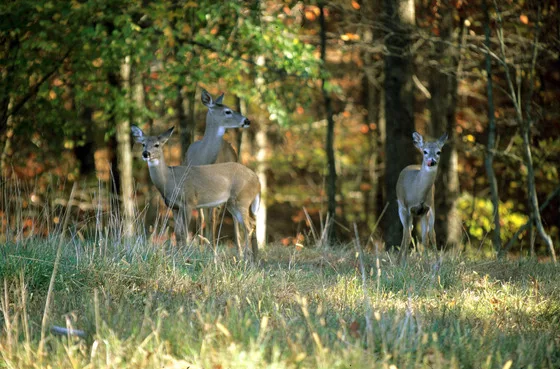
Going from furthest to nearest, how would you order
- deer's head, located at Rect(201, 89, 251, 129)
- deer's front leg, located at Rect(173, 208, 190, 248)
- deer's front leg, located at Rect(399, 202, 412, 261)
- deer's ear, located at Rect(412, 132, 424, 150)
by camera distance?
deer's head, located at Rect(201, 89, 251, 129)
deer's ear, located at Rect(412, 132, 424, 150)
deer's front leg, located at Rect(173, 208, 190, 248)
deer's front leg, located at Rect(399, 202, 412, 261)

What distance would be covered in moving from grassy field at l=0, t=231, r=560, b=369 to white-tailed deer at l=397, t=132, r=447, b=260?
4.54 ft

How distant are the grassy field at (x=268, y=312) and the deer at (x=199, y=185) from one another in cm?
140

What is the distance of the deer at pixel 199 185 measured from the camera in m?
9.34

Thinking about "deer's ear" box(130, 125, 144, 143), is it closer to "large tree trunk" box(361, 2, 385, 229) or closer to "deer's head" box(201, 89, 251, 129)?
"deer's head" box(201, 89, 251, 129)

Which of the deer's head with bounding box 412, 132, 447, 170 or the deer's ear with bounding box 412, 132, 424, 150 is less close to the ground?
the deer's ear with bounding box 412, 132, 424, 150

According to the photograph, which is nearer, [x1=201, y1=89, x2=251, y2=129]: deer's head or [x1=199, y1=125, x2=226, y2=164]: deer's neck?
[x1=199, y1=125, x2=226, y2=164]: deer's neck

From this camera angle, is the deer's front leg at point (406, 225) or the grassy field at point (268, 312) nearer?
the grassy field at point (268, 312)

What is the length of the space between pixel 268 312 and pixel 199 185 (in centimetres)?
427

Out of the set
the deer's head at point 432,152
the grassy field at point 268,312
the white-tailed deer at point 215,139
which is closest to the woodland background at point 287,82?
the white-tailed deer at point 215,139

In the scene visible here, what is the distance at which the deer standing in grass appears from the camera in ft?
37.7

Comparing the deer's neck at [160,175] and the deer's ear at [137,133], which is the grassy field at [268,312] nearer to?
the deer's neck at [160,175]

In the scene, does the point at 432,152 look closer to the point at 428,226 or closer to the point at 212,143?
the point at 428,226

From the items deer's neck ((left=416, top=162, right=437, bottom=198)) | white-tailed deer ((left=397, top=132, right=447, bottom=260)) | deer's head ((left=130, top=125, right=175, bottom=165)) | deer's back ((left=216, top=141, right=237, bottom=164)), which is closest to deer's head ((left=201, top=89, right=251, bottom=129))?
deer's back ((left=216, top=141, right=237, bottom=164))

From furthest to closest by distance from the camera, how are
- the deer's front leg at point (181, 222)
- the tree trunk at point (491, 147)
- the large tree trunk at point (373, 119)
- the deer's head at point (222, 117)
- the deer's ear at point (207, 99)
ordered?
1. the large tree trunk at point (373, 119)
2. the deer's ear at point (207, 99)
3. the deer's head at point (222, 117)
4. the tree trunk at point (491, 147)
5. the deer's front leg at point (181, 222)
